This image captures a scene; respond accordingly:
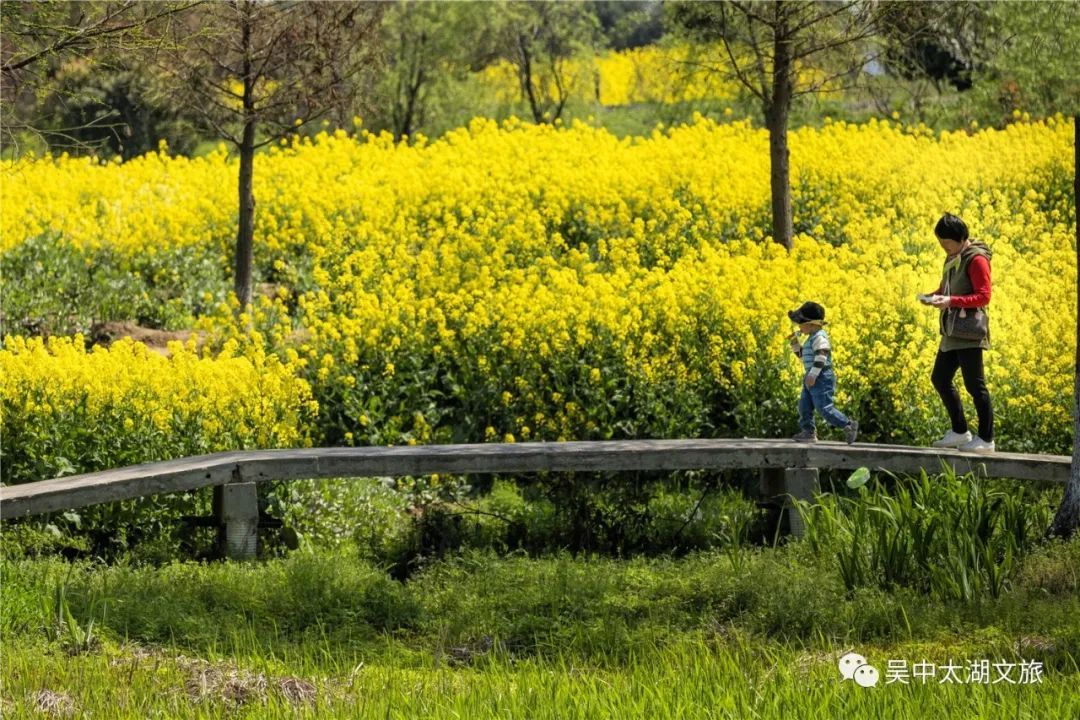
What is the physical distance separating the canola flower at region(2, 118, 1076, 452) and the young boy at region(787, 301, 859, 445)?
109cm

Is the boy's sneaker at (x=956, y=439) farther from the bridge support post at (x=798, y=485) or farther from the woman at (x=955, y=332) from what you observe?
the bridge support post at (x=798, y=485)

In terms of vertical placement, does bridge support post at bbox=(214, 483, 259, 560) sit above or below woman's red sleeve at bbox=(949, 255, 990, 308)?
below

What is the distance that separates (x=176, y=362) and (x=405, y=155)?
289 inches

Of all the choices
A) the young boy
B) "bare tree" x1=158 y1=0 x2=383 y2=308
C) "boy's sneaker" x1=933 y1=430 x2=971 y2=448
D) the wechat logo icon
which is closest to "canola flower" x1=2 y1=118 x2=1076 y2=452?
"boy's sneaker" x1=933 y1=430 x2=971 y2=448

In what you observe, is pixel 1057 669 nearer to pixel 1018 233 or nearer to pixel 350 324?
pixel 350 324

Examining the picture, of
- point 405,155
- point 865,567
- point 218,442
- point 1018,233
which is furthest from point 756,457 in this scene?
point 405,155

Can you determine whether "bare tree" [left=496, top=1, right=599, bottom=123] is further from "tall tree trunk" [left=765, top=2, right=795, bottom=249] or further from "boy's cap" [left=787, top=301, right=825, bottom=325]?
"boy's cap" [left=787, top=301, right=825, bottom=325]

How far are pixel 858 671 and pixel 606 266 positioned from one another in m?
7.73

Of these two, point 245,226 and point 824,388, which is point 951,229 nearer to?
point 824,388

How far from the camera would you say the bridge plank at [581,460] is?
7.84 meters

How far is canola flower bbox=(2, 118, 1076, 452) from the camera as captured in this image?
9539mm

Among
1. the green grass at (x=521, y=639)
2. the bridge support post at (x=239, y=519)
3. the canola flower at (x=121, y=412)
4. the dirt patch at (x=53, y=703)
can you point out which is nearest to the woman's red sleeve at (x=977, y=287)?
the green grass at (x=521, y=639)

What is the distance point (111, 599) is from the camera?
6645 mm

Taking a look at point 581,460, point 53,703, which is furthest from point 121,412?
point 53,703
